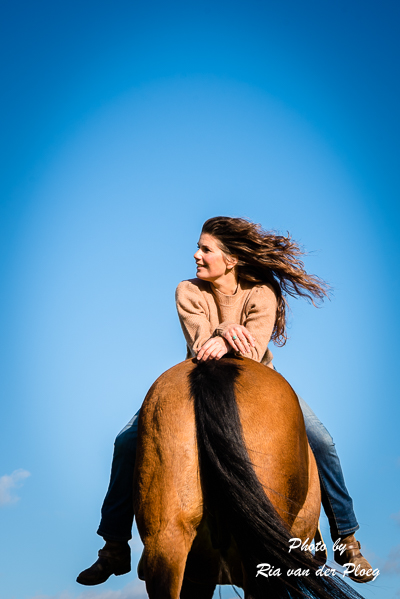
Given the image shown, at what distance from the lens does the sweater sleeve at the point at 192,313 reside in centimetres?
365

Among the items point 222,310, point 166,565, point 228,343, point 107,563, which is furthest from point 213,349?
point 107,563

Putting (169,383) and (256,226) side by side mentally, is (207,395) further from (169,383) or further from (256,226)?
(256,226)

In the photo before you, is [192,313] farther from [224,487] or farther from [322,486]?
[322,486]

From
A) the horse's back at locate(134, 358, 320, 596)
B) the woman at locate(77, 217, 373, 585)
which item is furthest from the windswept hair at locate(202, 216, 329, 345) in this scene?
the horse's back at locate(134, 358, 320, 596)

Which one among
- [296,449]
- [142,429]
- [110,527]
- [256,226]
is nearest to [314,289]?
[256,226]

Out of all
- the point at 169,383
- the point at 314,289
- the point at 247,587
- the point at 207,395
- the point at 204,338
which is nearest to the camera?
the point at 247,587

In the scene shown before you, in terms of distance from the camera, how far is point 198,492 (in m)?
2.53

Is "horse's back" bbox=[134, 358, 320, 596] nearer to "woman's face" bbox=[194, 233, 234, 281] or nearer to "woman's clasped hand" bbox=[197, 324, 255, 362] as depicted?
"woman's clasped hand" bbox=[197, 324, 255, 362]

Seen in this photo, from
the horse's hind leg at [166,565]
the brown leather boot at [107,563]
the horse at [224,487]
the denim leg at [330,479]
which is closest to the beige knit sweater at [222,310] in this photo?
the denim leg at [330,479]

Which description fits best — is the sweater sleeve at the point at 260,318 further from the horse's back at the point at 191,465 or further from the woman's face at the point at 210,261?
the horse's back at the point at 191,465

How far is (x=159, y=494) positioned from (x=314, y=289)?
7.43 ft

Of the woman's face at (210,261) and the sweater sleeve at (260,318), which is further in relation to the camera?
the woman's face at (210,261)

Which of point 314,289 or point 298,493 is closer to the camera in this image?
point 298,493

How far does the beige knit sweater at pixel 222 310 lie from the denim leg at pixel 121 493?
767 mm
